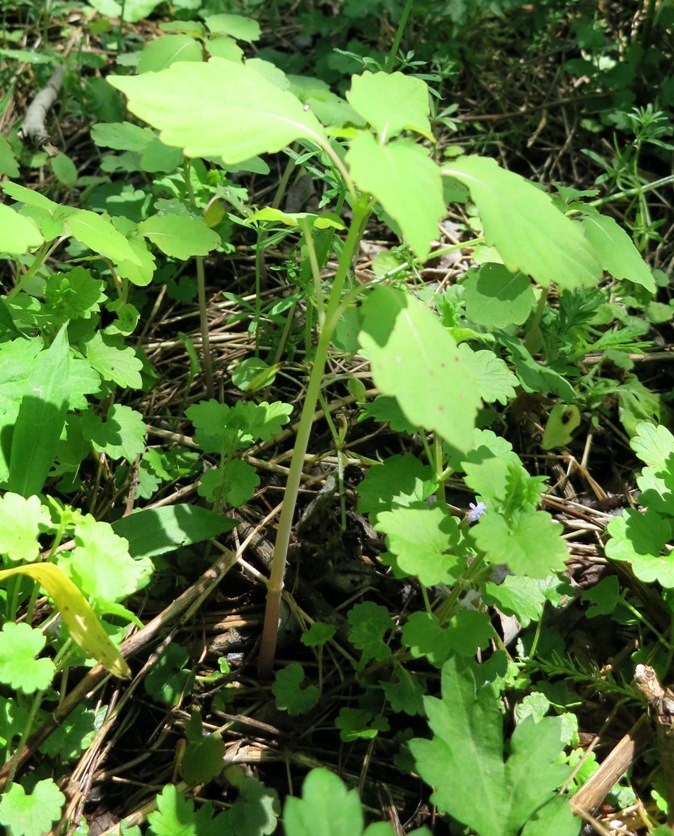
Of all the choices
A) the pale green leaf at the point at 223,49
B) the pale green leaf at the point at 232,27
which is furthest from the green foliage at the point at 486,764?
the pale green leaf at the point at 232,27

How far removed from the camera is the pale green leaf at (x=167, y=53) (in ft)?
7.08

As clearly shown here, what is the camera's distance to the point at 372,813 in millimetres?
1591

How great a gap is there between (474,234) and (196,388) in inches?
50.1

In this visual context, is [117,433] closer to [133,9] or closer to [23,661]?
[23,661]

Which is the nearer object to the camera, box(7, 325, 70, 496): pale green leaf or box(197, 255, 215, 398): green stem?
box(7, 325, 70, 496): pale green leaf

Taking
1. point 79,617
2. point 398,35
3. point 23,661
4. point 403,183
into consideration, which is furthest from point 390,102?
point 23,661

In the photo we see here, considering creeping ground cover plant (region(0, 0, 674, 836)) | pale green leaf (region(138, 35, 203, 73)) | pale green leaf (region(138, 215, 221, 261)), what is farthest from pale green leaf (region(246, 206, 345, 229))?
pale green leaf (region(138, 35, 203, 73))

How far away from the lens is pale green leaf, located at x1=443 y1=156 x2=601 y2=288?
125 centimetres

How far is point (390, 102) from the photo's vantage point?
52.1 inches

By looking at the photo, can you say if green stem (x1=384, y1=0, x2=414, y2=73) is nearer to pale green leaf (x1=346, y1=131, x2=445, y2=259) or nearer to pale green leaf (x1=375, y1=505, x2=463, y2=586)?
pale green leaf (x1=346, y1=131, x2=445, y2=259)

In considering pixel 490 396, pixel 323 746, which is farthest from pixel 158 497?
pixel 490 396

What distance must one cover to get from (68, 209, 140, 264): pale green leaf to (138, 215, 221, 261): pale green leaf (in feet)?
0.59

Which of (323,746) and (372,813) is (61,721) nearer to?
(323,746)

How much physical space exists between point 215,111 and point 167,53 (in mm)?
1172
